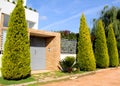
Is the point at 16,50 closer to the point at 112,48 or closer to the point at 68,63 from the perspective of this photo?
the point at 68,63

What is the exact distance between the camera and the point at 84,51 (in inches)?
717

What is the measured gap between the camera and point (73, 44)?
20.3m

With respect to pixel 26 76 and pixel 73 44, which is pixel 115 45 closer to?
pixel 73 44

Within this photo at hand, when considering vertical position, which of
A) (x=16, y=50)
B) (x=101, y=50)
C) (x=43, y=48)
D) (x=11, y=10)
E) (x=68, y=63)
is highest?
(x=11, y=10)

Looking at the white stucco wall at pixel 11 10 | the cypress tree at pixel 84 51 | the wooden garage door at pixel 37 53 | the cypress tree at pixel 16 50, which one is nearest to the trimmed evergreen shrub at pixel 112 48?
the cypress tree at pixel 84 51

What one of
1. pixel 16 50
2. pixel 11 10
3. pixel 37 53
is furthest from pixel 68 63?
pixel 11 10

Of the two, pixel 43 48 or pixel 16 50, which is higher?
pixel 43 48

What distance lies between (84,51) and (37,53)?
3.87 m

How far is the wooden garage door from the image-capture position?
59.9 feet

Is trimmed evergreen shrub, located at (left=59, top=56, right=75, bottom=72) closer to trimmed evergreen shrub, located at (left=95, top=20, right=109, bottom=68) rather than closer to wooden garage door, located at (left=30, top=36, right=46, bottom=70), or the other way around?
wooden garage door, located at (left=30, top=36, right=46, bottom=70)

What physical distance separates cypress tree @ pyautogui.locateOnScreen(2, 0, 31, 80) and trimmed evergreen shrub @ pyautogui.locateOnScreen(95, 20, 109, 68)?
9.47m

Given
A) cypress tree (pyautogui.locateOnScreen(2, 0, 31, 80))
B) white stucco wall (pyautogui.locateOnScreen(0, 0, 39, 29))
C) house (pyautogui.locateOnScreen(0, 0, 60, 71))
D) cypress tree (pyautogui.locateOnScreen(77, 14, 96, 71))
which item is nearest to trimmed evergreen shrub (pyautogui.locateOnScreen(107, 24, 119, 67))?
cypress tree (pyautogui.locateOnScreen(77, 14, 96, 71))

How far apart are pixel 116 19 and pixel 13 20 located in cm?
1547

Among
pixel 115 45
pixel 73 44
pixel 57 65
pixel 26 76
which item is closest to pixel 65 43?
pixel 73 44
